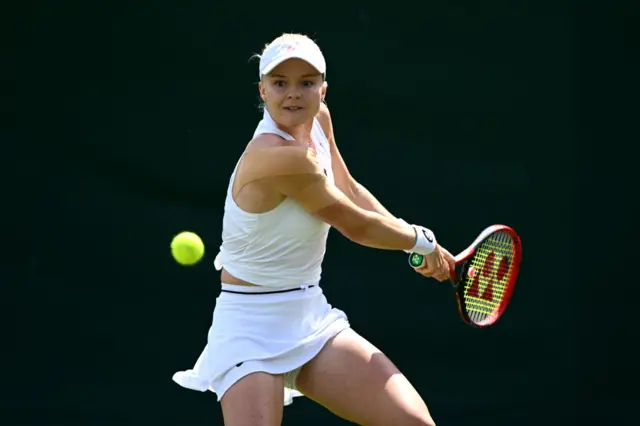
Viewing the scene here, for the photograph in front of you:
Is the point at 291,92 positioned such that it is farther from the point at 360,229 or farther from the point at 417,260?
the point at 417,260

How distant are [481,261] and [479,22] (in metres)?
1.43

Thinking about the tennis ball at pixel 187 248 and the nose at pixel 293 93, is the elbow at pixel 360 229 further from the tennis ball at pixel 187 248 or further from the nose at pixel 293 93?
the tennis ball at pixel 187 248

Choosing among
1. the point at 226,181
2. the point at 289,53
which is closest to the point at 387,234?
the point at 289,53

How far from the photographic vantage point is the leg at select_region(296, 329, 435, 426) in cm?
332

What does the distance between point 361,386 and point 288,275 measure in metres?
0.38

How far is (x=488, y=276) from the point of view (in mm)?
3912

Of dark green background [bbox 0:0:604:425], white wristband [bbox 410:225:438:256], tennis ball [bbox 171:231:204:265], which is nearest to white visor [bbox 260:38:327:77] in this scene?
white wristband [bbox 410:225:438:256]

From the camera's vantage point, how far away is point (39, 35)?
187 inches

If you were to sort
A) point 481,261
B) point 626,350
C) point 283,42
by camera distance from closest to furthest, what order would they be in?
1. point 283,42
2. point 481,261
3. point 626,350

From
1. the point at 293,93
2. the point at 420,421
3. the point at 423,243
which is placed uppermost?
the point at 293,93

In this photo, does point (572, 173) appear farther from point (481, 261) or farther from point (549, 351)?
point (481, 261)

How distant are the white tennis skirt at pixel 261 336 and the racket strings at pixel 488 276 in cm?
55

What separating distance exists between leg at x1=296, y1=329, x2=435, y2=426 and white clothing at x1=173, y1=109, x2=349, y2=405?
46mm

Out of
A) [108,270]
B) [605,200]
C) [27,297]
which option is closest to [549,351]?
[605,200]
